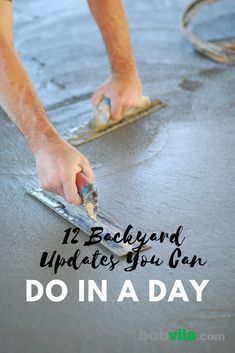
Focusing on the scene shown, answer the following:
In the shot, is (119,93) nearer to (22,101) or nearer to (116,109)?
Answer: (116,109)

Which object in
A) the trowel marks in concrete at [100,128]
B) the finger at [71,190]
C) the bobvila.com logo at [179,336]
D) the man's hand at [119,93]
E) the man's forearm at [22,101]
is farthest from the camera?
the man's hand at [119,93]

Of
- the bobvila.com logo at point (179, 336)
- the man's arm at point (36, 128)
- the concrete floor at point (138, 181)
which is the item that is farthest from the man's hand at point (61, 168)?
the bobvila.com logo at point (179, 336)

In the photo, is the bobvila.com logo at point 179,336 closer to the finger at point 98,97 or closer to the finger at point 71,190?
the finger at point 71,190

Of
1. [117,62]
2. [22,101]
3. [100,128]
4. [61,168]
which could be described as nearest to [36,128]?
[22,101]

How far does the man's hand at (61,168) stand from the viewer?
210 centimetres

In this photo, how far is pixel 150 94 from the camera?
3158 millimetres

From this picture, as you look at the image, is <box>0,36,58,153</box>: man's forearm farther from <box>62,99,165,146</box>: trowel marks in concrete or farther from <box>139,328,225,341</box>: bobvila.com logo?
<box>139,328,225,341</box>: bobvila.com logo

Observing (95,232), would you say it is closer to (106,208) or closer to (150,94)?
(106,208)

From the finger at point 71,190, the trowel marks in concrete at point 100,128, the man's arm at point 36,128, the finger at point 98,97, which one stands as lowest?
the trowel marks in concrete at point 100,128

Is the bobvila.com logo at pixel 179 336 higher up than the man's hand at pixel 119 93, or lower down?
higher up

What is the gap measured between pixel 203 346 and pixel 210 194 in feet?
2.43

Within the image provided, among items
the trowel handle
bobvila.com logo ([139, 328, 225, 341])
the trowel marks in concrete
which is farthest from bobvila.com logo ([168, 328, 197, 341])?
the trowel marks in concrete

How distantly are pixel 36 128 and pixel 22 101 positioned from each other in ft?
0.32

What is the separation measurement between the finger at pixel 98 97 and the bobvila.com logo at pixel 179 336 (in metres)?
1.39
